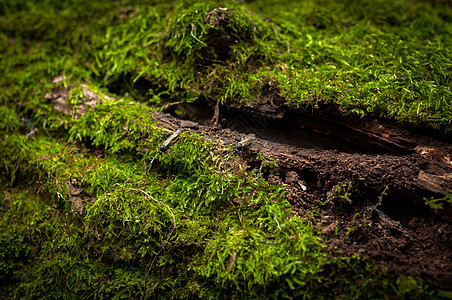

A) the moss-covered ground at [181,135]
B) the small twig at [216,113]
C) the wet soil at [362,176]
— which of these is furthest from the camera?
the small twig at [216,113]

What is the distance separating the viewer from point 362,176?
2322 millimetres

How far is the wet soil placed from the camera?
2133mm

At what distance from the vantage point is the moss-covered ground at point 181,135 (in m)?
2.24

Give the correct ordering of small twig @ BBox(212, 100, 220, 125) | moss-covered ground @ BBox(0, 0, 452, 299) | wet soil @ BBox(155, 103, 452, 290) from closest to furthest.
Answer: wet soil @ BBox(155, 103, 452, 290)
moss-covered ground @ BBox(0, 0, 452, 299)
small twig @ BBox(212, 100, 220, 125)

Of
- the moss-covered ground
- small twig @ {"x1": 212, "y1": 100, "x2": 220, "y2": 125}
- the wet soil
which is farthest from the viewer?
small twig @ {"x1": 212, "y1": 100, "x2": 220, "y2": 125}

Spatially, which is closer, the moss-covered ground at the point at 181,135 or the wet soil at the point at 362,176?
the wet soil at the point at 362,176

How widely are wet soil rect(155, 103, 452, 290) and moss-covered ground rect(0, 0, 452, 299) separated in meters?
0.12

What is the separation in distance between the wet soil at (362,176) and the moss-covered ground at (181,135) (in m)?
0.12

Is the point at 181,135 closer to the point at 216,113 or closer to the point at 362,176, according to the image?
the point at 216,113

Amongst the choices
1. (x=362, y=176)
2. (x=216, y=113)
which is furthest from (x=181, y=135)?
(x=362, y=176)

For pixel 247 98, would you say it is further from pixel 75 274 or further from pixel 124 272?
pixel 75 274

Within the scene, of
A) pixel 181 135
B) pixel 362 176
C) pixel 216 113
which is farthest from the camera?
pixel 216 113

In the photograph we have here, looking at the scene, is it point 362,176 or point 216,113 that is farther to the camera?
point 216,113

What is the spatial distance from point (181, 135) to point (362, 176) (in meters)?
1.65
